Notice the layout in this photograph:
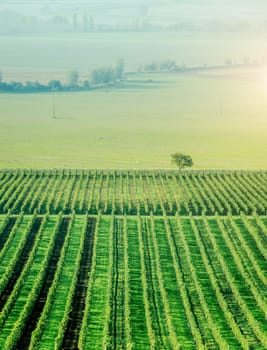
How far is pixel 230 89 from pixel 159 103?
3623 cm

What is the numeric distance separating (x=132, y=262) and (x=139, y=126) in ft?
237

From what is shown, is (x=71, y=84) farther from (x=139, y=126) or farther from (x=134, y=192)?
(x=134, y=192)

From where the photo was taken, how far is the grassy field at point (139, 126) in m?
88.8

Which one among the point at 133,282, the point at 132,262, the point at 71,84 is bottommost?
the point at 133,282

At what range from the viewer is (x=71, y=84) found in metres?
166

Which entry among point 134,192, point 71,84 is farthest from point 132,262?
point 71,84

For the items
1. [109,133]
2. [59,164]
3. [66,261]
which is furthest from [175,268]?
[109,133]

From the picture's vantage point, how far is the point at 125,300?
41781 mm

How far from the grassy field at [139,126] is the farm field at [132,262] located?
15.4 m

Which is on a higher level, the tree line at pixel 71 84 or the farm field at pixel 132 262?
the tree line at pixel 71 84

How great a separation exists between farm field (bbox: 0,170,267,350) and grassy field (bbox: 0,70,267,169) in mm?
15359

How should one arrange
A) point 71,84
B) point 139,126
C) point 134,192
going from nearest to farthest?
point 134,192 → point 139,126 → point 71,84

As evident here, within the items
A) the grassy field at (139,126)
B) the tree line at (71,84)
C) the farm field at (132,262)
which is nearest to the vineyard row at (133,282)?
the farm field at (132,262)

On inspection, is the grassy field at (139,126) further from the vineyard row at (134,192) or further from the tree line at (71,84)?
the vineyard row at (134,192)
